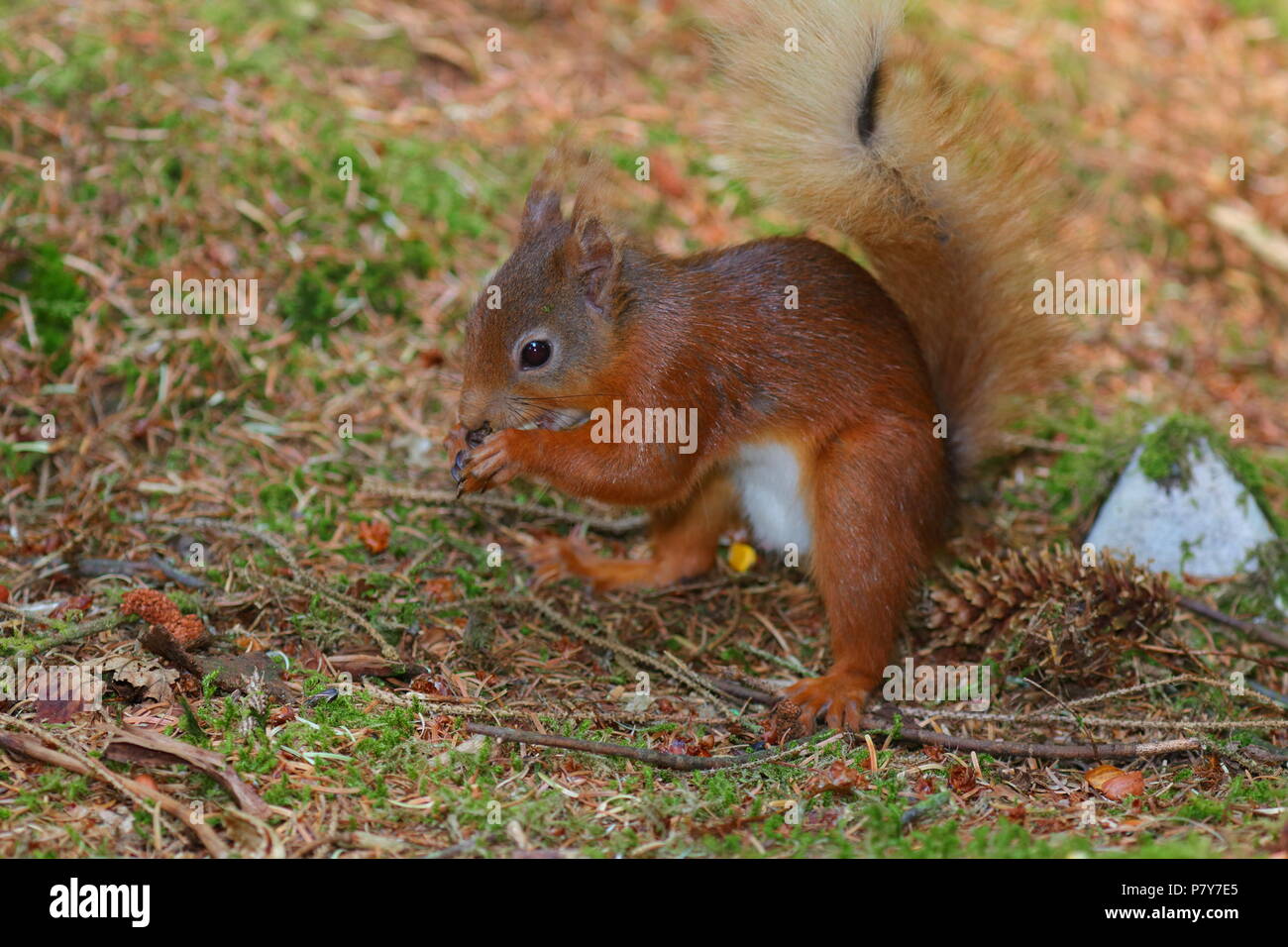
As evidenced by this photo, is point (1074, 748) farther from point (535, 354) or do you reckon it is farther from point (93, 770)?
point (93, 770)

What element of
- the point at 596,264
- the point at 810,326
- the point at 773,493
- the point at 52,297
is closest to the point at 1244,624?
the point at 773,493

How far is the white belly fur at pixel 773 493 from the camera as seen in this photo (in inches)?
122

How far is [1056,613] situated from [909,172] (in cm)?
114

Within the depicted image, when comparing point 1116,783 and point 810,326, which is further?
point 810,326

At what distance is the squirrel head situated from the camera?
2.91m

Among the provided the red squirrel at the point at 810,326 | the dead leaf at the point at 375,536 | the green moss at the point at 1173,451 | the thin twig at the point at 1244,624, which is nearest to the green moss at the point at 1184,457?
the green moss at the point at 1173,451

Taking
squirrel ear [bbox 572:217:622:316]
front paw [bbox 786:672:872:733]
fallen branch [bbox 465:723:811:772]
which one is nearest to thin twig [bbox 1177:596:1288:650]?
front paw [bbox 786:672:872:733]

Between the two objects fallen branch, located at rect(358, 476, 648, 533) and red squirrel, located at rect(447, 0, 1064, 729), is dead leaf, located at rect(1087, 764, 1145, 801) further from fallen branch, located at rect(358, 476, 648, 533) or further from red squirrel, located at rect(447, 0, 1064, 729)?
fallen branch, located at rect(358, 476, 648, 533)

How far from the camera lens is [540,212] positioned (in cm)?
306

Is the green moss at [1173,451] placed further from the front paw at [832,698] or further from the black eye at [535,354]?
the black eye at [535,354]

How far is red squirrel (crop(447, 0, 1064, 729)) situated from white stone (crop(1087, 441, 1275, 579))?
544 mm

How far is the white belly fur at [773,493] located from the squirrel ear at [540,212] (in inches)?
30.9

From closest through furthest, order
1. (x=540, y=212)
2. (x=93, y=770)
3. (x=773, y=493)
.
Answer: (x=93, y=770) < (x=540, y=212) < (x=773, y=493)

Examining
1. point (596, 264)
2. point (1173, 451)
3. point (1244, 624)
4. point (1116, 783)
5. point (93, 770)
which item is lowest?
point (1116, 783)
